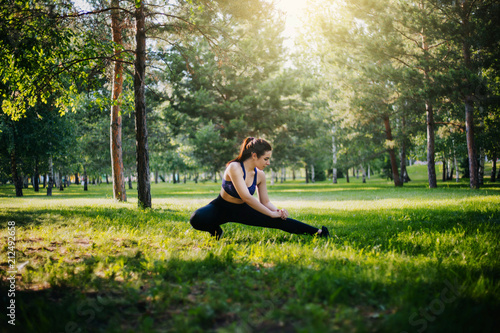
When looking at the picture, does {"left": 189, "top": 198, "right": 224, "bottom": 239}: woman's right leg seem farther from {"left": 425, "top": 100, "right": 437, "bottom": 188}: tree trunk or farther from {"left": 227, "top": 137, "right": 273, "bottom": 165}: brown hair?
{"left": 425, "top": 100, "right": 437, "bottom": 188}: tree trunk

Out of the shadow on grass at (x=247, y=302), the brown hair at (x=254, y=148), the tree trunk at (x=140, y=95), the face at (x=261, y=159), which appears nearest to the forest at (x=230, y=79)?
the tree trunk at (x=140, y=95)

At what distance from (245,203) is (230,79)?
21082 millimetres

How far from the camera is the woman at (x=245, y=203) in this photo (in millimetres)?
4332

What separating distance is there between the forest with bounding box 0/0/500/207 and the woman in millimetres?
5154

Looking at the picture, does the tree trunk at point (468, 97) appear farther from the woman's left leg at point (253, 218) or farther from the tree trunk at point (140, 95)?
the tree trunk at point (140, 95)

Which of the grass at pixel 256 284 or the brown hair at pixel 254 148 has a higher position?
the brown hair at pixel 254 148

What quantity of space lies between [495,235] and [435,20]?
13889 mm

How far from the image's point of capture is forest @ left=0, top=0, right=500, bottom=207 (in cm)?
768

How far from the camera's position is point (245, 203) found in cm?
466

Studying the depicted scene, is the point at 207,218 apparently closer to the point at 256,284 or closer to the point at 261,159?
the point at 261,159

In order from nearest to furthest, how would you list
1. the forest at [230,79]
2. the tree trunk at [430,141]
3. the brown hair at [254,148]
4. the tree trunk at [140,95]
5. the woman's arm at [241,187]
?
1. the woman's arm at [241,187]
2. the brown hair at [254,148]
3. the forest at [230,79]
4. the tree trunk at [140,95]
5. the tree trunk at [430,141]

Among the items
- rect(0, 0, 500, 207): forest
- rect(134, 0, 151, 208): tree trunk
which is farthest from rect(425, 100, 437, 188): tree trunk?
rect(134, 0, 151, 208): tree trunk

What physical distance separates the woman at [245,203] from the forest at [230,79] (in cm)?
515

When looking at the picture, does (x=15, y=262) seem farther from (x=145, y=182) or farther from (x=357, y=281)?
(x=145, y=182)
